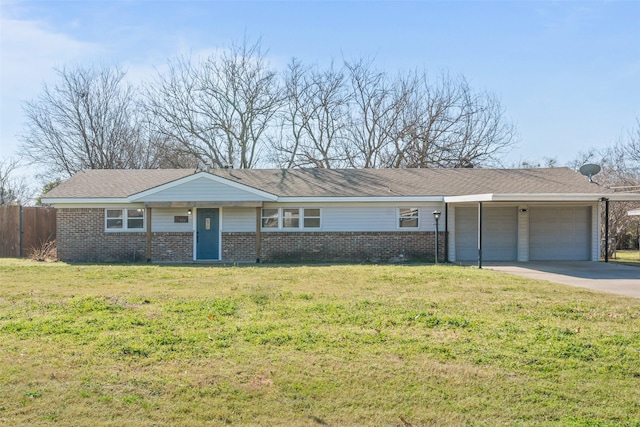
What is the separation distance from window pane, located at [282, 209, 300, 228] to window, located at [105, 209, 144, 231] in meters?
5.19

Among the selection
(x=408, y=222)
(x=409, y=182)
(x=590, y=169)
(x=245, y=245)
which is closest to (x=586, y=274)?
(x=408, y=222)

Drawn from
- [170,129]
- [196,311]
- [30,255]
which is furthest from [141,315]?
[170,129]

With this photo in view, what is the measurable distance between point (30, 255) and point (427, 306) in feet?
55.6

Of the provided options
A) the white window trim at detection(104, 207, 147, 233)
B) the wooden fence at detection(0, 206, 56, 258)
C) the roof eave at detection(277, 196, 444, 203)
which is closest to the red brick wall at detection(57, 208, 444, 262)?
the white window trim at detection(104, 207, 147, 233)

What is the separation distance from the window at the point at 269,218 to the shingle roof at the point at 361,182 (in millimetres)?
733

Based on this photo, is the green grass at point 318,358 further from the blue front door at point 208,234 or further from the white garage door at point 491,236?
the white garage door at point 491,236

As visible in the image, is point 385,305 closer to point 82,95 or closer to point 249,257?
point 249,257

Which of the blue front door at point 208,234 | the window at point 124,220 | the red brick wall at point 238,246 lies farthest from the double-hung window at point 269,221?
the window at point 124,220

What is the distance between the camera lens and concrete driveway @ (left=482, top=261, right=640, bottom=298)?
11.4m

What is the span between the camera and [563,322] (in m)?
7.45

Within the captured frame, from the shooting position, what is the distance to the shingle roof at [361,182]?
61.6ft

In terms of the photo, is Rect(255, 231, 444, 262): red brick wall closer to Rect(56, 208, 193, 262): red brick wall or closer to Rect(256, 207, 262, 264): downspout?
Rect(256, 207, 262, 264): downspout

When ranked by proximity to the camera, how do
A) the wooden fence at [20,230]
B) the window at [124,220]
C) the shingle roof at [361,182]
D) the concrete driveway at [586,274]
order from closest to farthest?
the concrete driveway at [586,274]
the window at [124,220]
the shingle roof at [361,182]
the wooden fence at [20,230]

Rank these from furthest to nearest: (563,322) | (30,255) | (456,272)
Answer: (30,255) < (456,272) < (563,322)
